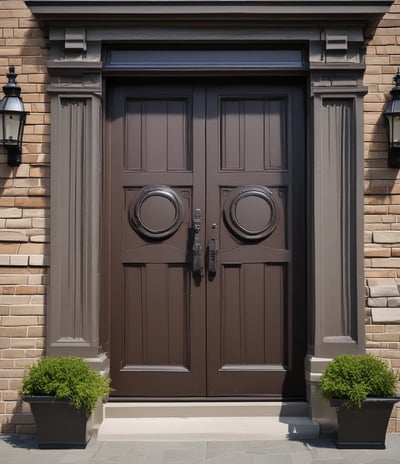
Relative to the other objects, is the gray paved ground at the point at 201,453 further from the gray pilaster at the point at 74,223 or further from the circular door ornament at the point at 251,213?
the circular door ornament at the point at 251,213

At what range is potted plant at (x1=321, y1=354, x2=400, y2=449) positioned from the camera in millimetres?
4590

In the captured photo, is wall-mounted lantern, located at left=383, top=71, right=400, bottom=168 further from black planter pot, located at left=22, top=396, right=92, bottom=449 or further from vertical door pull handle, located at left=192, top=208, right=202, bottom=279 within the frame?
black planter pot, located at left=22, top=396, right=92, bottom=449

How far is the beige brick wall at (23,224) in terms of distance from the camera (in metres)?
5.11

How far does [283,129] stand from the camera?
5352 mm

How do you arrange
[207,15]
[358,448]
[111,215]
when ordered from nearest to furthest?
[358,448] < [207,15] < [111,215]

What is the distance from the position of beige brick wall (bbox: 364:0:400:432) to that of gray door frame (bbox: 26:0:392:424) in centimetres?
10

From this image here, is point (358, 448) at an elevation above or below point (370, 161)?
below

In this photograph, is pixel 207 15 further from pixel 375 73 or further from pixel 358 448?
pixel 358 448

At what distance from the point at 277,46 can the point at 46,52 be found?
1.78m

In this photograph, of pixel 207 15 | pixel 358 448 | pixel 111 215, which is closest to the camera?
pixel 358 448

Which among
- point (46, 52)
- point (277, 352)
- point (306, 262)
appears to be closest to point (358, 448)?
point (277, 352)

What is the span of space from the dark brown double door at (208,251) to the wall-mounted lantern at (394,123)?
663mm

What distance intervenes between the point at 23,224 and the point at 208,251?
1435 mm

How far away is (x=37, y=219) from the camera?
5156mm
